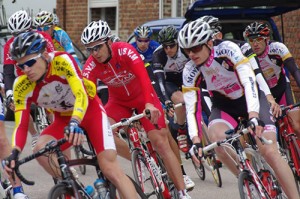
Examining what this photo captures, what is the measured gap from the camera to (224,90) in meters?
7.48

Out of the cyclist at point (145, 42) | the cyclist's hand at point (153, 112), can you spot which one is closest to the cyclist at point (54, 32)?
the cyclist at point (145, 42)

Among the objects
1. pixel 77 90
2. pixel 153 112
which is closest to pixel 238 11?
pixel 153 112

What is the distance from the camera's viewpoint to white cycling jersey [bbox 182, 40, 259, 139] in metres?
6.97

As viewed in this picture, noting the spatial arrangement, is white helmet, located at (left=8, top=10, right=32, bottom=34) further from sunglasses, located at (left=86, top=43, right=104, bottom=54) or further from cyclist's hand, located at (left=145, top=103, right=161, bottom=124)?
cyclist's hand, located at (left=145, top=103, right=161, bottom=124)

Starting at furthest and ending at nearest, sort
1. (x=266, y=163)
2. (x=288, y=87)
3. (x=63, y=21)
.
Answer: (x=63, y=21)
(x=288, y=87)
(x=266, y=163)

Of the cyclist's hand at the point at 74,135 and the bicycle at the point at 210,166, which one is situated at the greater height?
the cyclist's hand at the point at 74,135

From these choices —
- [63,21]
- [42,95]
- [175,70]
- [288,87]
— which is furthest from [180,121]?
[63,21]

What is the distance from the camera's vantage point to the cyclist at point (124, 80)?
7.55 metres

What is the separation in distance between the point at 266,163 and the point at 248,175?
614mm

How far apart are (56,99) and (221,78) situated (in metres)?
1.63

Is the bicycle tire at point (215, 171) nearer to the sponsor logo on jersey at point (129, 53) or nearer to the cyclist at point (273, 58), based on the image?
the cyclist at point (273, 58)

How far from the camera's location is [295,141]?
8.40 m

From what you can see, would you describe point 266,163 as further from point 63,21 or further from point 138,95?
point 63,21

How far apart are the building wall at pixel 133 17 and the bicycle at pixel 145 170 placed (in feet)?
25.6
